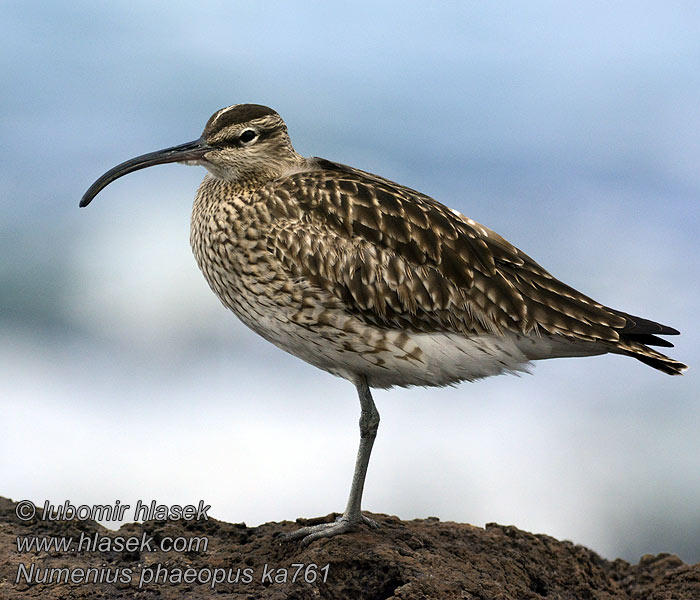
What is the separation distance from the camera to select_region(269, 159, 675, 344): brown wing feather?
809cm

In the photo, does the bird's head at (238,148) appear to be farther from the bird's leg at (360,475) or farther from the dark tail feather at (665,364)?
the dark tail feather at (665,364)

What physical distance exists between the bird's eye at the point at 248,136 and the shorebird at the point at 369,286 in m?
0.01

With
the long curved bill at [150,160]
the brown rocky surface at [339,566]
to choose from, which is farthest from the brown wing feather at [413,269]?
the brown rocky surface at [339,566]

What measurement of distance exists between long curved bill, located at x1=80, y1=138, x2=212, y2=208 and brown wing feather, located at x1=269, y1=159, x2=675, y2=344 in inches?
31.2

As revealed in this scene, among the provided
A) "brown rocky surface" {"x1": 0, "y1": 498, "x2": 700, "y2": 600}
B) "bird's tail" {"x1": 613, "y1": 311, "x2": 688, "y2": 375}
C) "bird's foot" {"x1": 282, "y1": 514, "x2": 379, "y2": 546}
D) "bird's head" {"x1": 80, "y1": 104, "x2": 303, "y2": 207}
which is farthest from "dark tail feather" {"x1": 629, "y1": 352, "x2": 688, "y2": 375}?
"bird's head" {"x1": 80, "y1": 104, "x2": 303, "y2": 207}

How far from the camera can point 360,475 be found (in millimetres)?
8523

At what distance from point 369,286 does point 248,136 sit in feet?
5.93

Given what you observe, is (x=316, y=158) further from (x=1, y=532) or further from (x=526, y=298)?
(x=1, y=532)

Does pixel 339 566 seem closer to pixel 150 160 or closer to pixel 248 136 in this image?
pixel 248 136

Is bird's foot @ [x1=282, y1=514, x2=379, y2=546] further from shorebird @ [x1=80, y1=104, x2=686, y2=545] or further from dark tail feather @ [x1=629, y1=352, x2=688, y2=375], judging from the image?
dark tail feather @ [x1=629, y1=352, x2=688, y2=375]

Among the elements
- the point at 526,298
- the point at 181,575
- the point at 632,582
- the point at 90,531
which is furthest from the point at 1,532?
the point at 632,582

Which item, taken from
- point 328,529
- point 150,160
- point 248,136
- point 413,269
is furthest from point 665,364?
point 150,160

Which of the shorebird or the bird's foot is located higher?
the shorebird

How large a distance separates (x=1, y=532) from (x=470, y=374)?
420cm
